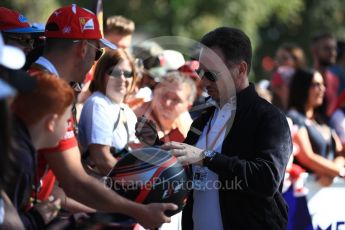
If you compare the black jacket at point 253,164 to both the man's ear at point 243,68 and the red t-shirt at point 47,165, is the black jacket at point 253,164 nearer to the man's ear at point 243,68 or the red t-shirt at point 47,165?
the man's ear at point 243,68

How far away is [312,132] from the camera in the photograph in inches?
336

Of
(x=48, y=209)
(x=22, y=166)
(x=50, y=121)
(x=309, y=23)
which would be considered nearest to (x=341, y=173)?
(x=48, y=209)

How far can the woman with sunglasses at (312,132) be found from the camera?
327 inches

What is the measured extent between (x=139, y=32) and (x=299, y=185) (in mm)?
22166

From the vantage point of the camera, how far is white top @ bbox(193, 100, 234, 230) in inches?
213

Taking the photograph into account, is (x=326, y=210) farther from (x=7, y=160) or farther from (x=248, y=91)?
(x=7, y=160)

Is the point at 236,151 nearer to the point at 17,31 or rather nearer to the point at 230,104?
the point at 230,104

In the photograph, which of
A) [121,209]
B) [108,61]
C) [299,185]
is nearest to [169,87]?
[108,61]

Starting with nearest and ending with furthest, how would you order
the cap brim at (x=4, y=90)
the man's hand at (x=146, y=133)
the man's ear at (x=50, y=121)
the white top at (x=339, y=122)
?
the cap brim at (x=4, y=90)
the man's ear at (x=50, y=121)
the man's hand at (x=146, y=133)
the white top at (x=339, y=122)

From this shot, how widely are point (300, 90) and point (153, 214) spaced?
419 centimetres

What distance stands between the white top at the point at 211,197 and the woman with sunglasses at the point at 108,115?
2.99 feet

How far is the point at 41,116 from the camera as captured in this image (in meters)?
4.46

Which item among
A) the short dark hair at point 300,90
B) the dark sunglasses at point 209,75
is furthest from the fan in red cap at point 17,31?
the short dark hair at point 300,90

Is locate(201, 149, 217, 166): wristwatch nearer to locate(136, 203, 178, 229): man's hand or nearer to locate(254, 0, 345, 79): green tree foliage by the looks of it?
locate(136, 203, 178, 229): man's hand
